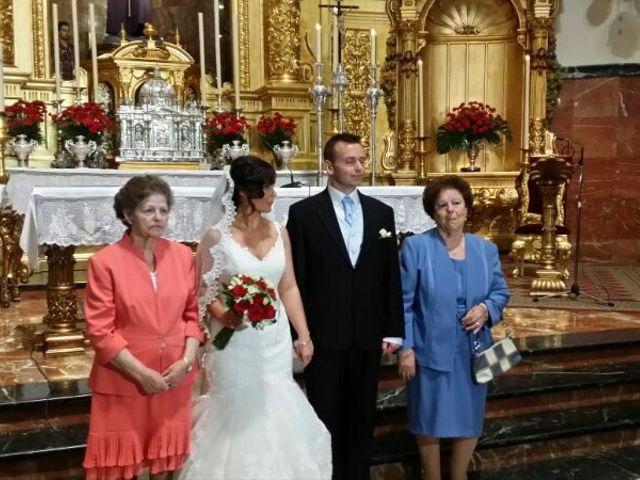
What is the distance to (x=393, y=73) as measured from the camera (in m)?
9.45

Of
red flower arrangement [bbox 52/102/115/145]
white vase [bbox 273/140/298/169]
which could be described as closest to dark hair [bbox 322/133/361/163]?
red flower arrangement [bbox 52/102/115/145]

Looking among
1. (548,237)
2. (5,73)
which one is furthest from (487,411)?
(5,73)

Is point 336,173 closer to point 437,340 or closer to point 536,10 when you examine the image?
point 437,340

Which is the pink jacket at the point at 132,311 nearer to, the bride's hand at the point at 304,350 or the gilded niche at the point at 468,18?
the bride's hand at the point at 304,350

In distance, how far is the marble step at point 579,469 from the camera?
3959mm

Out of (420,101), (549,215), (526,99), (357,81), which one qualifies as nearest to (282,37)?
(357,81)

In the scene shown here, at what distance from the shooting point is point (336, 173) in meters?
3.17

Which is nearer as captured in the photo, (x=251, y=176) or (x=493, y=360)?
(x=251, y=176)

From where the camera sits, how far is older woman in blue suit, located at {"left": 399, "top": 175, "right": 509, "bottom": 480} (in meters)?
3.29

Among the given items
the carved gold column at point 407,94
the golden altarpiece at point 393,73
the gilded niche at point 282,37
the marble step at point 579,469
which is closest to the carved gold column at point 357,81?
the golden altarpiece at point 393,73

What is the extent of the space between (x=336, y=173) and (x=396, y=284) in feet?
1.83

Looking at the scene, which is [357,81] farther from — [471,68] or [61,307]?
[61,307]

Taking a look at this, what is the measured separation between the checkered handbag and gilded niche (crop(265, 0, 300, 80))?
5941 millimetres

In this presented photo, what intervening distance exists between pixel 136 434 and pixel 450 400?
1388 mm
